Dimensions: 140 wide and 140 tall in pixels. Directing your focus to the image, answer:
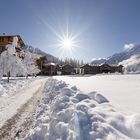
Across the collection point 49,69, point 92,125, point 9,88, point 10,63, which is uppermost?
point 49,69

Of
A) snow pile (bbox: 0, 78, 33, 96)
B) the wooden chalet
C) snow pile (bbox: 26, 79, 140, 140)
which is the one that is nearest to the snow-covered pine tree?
snow pile (bbox: 0, 78, 33, 96)

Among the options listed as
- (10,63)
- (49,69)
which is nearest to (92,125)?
(10,63)

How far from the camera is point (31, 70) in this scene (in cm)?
7400

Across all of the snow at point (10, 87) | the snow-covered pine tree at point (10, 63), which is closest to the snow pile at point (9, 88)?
the snow at point (10, 87)

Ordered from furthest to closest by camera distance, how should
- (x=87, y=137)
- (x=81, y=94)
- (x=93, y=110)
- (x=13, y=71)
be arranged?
(x=13, y=71)
(x=81, y=94)
(x=93, y=110)
(x=87, y=137)

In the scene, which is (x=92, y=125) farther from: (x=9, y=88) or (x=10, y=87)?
(x=10, y=87)

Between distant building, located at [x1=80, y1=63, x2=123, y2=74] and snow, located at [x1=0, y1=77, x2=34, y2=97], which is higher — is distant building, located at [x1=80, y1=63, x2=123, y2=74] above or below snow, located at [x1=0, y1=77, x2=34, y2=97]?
above

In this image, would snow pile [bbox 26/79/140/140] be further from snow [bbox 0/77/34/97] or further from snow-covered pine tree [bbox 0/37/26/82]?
snow-covered pine tree [bbox 0/37/26/82]

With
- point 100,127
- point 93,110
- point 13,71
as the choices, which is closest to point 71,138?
point 100,127

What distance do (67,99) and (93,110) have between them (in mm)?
3033

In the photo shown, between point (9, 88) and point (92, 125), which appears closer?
point (92, 125)

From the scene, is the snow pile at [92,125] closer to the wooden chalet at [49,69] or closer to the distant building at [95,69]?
the wooden chalet at [49,69]

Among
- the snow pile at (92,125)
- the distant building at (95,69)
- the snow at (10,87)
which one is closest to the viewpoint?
the snow pile at (92,125)

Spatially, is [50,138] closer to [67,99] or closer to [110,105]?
[110,105]
